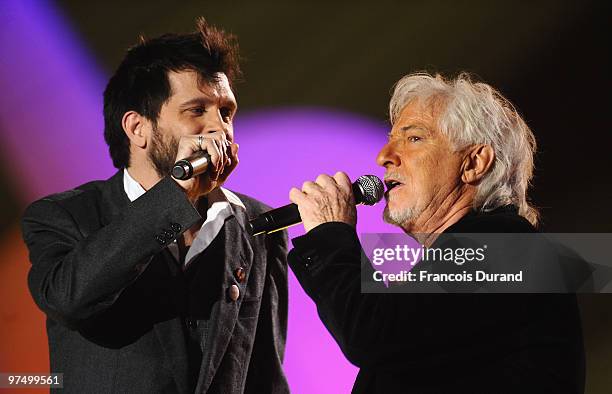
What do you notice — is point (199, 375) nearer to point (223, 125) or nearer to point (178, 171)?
point (178, 171)

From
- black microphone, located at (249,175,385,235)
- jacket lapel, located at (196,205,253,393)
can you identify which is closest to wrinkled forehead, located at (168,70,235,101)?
jacket lapel, located at (196,205,253,393)

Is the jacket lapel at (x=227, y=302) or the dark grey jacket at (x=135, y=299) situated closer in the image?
the dark grey jacket at (x=135, y=299)

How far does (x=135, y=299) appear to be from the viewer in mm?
1750

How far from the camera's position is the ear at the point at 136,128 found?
2.13 meters

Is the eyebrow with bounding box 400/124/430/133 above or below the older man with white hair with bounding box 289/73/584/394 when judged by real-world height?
above

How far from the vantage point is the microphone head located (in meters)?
1.70

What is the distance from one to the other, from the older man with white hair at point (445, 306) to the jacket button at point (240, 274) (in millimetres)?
396

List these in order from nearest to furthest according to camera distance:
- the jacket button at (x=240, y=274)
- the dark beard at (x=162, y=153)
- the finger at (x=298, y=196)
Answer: the finger at (x=298, y=196) → the jacket button at (x=240, y=274) → the dark beard at (x=162, y=153)

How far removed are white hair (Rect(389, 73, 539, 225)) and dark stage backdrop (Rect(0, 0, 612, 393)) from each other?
0.80m

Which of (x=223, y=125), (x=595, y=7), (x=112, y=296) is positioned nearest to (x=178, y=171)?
(x=112, y=296)

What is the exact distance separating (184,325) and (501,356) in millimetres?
782

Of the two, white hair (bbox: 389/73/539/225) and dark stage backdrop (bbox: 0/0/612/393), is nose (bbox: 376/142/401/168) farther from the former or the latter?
dark stage backdrop (bbox: 0/0/612/393)

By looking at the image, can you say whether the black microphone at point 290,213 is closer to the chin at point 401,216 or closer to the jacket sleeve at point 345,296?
the chin at point 401,216

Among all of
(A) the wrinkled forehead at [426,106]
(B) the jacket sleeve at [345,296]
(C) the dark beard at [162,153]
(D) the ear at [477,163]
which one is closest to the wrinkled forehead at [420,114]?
(A) the wrinkled forehead at [426,106]
